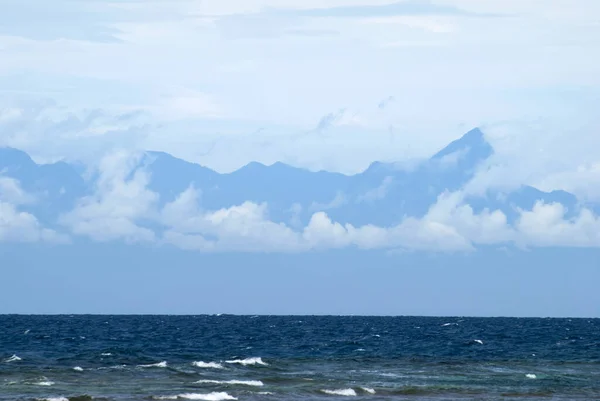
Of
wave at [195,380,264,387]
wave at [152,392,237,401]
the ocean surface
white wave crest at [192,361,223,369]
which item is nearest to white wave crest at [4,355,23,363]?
the ocean surface

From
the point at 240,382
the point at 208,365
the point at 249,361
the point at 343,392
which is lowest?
the point at 343,392

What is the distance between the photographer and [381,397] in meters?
47.9

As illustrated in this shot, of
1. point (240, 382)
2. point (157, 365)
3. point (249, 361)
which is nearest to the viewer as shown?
point (240, 382)

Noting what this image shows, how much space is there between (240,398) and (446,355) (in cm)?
3435

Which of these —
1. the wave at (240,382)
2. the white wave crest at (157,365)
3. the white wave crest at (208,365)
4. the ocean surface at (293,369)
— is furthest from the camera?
the white wave crest at (208,365)

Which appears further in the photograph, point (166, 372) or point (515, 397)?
point (166, 372)

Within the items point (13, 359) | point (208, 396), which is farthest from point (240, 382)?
point (13, 359)

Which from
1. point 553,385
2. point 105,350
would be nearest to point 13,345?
point 105,350

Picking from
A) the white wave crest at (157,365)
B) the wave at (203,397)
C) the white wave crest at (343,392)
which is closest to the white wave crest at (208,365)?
the white wave crest at (157,365)

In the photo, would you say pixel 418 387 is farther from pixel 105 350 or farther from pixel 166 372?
pixel 105 350

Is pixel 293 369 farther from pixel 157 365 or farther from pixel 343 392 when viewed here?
pixel 343 392

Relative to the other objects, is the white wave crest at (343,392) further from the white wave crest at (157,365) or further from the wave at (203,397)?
the white wave crest at (157,365)

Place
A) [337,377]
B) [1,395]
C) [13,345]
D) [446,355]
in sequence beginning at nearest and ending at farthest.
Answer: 1. [1,395]
2. [337,377]
3. [446,355]
4. [13,345]

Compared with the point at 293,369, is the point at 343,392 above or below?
below
